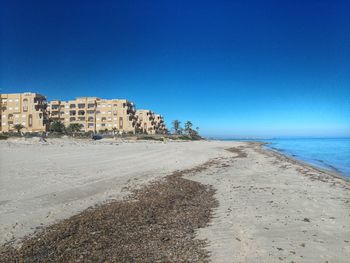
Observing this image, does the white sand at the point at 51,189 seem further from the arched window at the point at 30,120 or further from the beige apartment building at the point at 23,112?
the arched window at the point at 30,120

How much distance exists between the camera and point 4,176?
13094 mm

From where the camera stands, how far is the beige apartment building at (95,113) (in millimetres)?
114250

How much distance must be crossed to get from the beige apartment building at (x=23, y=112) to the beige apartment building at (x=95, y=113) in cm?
1385

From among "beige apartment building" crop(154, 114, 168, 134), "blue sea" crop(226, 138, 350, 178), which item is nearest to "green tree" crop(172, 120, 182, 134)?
"beige apartment building" crop(154, 114, 168, 134)

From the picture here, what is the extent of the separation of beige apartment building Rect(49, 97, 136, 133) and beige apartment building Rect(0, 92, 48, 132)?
45.4 ft

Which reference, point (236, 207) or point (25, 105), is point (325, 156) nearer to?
point (236, 207)

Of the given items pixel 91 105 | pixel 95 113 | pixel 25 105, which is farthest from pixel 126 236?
pixel 91 105

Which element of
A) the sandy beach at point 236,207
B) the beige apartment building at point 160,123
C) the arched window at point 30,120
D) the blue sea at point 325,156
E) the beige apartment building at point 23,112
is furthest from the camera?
the beige apartment building at point 160,123

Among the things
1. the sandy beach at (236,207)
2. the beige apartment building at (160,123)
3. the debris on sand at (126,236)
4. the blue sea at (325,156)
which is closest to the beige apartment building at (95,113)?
the beige apartment building at (160,123)

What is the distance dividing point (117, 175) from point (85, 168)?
2.56m

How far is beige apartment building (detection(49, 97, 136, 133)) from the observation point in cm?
11425

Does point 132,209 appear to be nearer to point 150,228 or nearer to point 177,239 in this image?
point 150,228

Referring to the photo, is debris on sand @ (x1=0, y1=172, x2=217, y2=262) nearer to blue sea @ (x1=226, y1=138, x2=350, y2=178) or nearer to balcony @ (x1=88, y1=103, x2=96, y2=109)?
blue sea @ (x1=226, y1=138, x2=350, y2=178)

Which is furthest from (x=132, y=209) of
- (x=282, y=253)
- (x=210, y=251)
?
(x=282, y=253)
